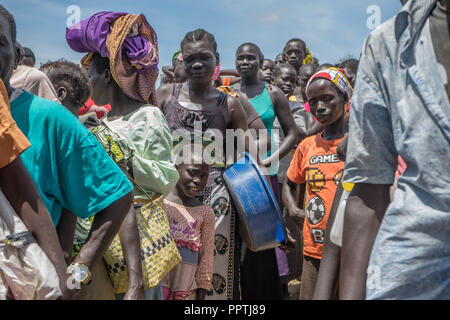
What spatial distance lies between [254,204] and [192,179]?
1.75 feet

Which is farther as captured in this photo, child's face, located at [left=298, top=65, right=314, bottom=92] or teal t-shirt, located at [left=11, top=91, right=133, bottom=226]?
child's face, located at [left=298, top=65, right=314, bottom=92]

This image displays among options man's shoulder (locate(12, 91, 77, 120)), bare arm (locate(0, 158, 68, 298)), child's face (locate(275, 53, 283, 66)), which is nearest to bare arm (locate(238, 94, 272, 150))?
man's shoulder (locate(12, 91, 77, 120))

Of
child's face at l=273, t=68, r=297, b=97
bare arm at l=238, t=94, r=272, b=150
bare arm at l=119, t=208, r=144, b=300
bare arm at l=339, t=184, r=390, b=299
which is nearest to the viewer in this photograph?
bare arm at l=339, t=184, r=390, b=299

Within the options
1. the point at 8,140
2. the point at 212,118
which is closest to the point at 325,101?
the point at 212,118

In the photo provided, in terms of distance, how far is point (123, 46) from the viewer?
314cm

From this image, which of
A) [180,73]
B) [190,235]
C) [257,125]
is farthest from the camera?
[180,73]

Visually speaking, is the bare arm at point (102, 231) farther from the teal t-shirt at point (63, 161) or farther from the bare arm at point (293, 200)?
the bare arm at point (293, 200)

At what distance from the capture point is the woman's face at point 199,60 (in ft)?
14.6

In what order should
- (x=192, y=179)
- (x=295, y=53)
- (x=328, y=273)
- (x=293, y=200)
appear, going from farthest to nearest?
1. (x=295, y=53)
2. (x=293, y=200)
3. (x=192, y=179)
4. (x=328, y=273)

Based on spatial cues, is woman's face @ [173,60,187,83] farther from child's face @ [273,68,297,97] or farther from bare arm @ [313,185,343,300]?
bare arm @ [313,185,343,300]

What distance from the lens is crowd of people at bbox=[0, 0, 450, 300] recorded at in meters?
1.55

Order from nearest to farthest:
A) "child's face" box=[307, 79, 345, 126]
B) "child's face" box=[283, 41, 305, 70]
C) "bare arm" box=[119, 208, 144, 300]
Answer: "bare arm" box=[119, 208, 144, 300] → "child's face" box=[307, 79, 345, 126] → "child's face" box=[283, 41, 305, 70]

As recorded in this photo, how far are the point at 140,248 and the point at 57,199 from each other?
64 cm

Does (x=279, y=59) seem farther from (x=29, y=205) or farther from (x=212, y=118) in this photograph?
(x=29, y=205)
